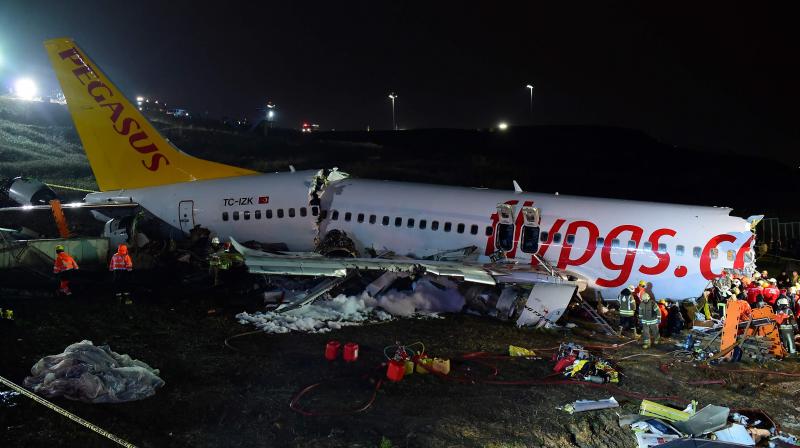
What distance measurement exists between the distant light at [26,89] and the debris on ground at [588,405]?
329ft

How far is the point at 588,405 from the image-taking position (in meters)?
12.2

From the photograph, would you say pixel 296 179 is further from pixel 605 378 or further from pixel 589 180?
pixel 589 180

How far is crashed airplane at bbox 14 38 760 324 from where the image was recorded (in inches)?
756

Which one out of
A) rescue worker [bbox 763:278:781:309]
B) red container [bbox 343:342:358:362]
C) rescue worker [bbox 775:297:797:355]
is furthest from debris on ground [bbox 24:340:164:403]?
rescue worker [bbox 763:278:781:309]

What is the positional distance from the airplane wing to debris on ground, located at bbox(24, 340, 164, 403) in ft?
20.1

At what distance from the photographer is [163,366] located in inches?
538

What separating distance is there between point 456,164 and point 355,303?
51.1m

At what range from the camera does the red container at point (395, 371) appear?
1339cm

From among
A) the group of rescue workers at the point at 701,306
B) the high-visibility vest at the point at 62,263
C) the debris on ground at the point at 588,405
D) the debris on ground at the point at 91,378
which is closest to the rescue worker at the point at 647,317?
the group of rescue workers at the point at 701,306

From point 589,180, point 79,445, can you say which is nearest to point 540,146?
point 589,180

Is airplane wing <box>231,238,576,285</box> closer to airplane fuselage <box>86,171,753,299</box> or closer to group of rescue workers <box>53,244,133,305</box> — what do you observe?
airplane fuselage <box>86,171,753,299</box>

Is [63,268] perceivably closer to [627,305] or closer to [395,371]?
[395,371]

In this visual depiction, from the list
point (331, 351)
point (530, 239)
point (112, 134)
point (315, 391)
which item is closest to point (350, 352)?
point (331, 351)

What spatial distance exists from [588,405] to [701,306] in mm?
9023
